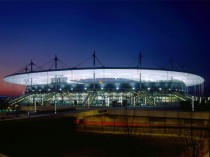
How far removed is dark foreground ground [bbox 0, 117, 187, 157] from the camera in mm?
18719

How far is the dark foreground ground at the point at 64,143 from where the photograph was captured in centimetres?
1872

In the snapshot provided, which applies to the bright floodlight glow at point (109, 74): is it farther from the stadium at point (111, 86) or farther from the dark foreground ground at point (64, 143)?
the dark foreground ground at point (64, 143)

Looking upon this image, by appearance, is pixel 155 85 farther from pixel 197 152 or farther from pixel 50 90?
pixel 197 152

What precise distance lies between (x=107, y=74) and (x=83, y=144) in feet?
156

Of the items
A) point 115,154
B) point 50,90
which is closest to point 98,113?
point 115,154

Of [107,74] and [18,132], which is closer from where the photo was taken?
[18,132]

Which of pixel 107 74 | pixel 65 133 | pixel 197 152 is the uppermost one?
pixel 107 74

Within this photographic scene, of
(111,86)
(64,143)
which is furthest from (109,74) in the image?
(64,143)

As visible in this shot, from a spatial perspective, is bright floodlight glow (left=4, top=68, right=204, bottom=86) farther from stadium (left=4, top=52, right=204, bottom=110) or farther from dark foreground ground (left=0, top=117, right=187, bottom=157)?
dark foreground ground (left=0, top=117, right=187, bottom=157)

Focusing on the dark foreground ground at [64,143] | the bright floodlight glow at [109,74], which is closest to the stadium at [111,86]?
the bright floodlight glow at [109,74]

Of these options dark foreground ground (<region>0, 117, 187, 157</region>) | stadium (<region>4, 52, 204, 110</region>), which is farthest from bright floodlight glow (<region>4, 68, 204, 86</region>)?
dark foreground ground (<region>0, 117, 187, 157</region>)

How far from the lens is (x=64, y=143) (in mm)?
22281

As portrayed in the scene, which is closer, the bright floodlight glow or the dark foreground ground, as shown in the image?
the dark foreground ground

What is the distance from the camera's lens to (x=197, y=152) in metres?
12.9
